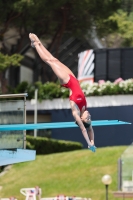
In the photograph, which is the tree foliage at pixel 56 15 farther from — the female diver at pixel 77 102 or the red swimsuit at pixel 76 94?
the red swimsuit at pixel 76 94

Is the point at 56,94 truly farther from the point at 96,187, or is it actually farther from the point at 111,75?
the point at 96,187

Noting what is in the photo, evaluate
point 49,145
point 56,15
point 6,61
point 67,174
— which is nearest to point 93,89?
point 49,145

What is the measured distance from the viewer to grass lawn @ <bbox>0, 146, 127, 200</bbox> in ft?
119

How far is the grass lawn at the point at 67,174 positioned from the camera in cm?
3634

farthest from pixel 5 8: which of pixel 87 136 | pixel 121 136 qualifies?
pixel 87 136

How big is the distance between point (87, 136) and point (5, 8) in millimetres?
37437

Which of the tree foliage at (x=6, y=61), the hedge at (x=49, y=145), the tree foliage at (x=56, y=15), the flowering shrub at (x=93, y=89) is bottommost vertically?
the hedge at (x=49, y=145)

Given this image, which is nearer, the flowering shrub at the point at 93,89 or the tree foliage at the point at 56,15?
the flowering shrub at the point at 93,89

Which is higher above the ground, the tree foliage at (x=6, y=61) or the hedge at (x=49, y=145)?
the tree foliage at (x=6, y=61)

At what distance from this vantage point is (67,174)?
126 feet

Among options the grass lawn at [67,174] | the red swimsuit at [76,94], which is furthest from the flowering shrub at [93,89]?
the red swimsuit at [76,94]

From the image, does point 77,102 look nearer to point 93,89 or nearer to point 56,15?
point 93,89

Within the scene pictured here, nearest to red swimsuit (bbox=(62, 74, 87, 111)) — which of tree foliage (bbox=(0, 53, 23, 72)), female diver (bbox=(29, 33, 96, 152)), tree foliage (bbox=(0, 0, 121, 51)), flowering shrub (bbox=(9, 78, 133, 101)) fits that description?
female diver (bbox=(29, 33, 96, 152))

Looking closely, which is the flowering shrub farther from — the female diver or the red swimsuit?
the red swimsuit
